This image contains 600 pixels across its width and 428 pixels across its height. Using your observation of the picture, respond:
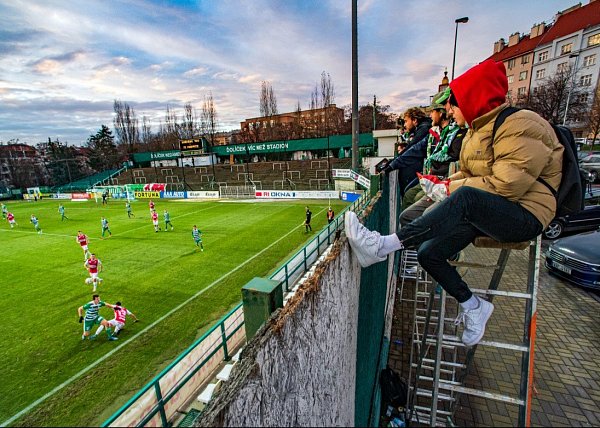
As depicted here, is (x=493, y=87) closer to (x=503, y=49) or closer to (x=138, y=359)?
(x=138, y=359)

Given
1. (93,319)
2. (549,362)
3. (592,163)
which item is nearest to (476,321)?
(549,362)

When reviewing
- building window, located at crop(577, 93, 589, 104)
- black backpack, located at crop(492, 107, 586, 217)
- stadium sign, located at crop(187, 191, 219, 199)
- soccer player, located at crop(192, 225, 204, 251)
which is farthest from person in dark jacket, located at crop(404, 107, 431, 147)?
building window, located at crop(577, 93, 589, 104)

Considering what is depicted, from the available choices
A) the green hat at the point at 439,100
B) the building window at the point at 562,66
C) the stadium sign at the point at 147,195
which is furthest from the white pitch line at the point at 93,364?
the building window at the point at 562,66

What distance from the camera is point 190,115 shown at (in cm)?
6888

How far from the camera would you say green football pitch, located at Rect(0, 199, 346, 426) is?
674 centimetres

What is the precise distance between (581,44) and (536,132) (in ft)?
193

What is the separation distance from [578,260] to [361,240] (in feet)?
30.5

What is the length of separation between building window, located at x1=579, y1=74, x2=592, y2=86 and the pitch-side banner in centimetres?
3965

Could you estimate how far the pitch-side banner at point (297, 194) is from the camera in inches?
1240

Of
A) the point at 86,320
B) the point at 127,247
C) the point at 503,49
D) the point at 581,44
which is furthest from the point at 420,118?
the point at 503,49

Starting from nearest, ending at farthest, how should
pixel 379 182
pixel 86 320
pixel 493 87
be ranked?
pixel 493 87, pixel 379 182, pixel 86 320

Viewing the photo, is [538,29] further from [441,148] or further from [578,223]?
[441,148]

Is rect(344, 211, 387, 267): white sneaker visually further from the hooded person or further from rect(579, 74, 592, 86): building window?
rect(579, 74, 592, 86): building window

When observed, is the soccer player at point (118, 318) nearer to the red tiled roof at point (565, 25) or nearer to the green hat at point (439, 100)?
the green hat at point (439, 100)
